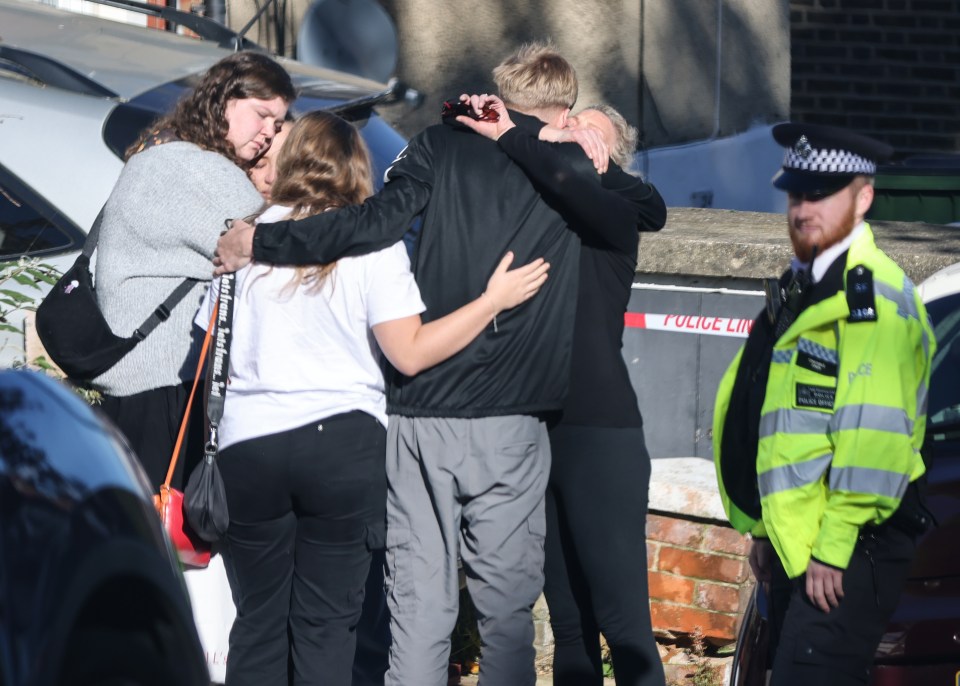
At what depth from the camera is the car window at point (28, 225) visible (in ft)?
14.3

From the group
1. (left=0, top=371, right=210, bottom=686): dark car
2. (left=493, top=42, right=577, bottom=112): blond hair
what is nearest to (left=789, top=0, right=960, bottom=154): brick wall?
(left=493, top=42, right=577, bottom=112): blond hair

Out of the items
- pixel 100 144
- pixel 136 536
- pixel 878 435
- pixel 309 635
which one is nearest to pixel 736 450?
pixel 878 435

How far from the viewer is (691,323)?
518 cm

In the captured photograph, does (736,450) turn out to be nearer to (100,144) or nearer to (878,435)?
(878,435)

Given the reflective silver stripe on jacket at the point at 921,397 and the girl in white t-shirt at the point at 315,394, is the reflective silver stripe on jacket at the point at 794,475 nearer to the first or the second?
the reflective silver stripe on jacket at the point at 921,397

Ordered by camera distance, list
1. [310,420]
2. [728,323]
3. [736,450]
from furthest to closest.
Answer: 1. [728,323]
2. [310,420]
3. [736,450]

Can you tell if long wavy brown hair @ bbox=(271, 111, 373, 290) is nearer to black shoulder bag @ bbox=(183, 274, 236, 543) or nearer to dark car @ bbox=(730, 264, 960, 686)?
black shoulder bag @ bbox=(183, 274, 236, 543)

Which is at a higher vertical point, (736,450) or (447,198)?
(447,198)

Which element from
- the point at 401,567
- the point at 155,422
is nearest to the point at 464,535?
the point at 401,567

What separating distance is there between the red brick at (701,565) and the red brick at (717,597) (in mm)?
28

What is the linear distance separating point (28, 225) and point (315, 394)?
1.35 m

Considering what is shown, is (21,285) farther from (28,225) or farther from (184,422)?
(184,422)

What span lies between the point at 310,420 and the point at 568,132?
1013mm

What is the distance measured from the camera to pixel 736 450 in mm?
3309
